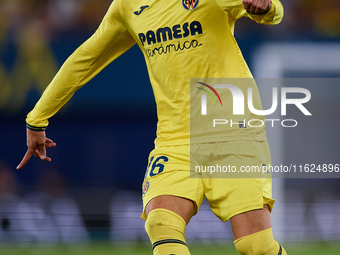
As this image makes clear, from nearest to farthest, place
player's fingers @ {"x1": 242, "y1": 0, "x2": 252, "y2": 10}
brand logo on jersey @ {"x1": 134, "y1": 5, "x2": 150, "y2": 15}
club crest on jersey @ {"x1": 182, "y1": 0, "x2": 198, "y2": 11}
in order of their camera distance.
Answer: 1. player's fingers @ {"x1": 242, "y1": 0, "x2": 252, "y2": 10}
2. club crest on jersey @ {"x1": 182, "y1": 0, "x2": 198, "y2": 11}
3. brand logo on jersey @ {"x1": 134, "y1": 5, "x2": 150, "y2": 15}

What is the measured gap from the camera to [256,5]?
6.92 feet

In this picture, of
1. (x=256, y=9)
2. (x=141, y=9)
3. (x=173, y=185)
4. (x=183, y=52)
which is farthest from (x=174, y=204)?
(x=141, y=9)

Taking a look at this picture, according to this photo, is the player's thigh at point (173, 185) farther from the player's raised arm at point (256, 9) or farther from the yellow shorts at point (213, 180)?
the player's raised arm at point (256, 9)

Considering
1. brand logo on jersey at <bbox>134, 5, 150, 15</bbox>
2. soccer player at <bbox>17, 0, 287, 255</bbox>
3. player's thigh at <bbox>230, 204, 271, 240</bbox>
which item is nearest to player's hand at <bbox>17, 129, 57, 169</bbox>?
soccer player at <bbox>17, 0, 287, 255</bbox>

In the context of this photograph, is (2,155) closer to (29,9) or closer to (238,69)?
(29,9)

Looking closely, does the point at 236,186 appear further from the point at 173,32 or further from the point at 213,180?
the point at 173,32

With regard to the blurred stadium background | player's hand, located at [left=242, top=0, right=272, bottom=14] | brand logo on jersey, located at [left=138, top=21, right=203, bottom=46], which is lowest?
the blurred stadium background

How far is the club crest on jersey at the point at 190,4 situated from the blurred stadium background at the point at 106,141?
310 cm

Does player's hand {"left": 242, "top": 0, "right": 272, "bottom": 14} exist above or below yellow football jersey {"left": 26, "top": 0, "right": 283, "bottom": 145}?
above

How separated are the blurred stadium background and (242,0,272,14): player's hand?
3503 millimetres

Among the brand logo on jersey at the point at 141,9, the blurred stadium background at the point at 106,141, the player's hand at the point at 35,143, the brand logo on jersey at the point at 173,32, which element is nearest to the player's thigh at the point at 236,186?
the brand logo on jersey at the point at 173,32

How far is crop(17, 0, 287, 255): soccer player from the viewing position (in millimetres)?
2307

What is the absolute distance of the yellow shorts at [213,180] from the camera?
92.7 inches

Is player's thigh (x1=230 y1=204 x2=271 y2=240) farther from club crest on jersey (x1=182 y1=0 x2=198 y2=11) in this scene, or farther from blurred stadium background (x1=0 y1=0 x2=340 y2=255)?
blurred stadium background (x1=0 y1=0 x2=340 y2=255)
